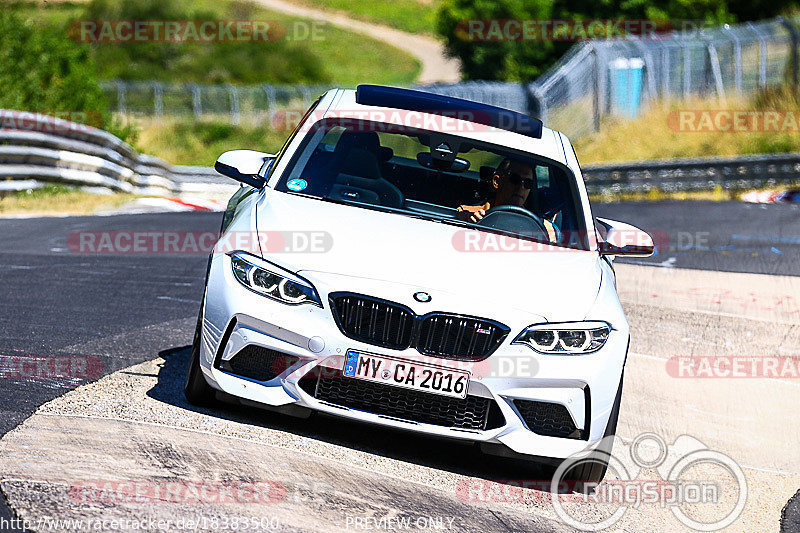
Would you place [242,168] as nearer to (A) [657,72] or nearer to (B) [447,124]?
(B) [447,124]

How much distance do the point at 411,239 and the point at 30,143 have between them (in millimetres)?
12003

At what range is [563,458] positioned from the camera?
5.20 metres

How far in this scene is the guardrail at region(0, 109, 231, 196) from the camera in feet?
50.9

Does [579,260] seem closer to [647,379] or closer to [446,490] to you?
[446,490]

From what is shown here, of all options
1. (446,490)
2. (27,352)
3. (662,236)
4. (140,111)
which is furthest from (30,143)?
(140,111)

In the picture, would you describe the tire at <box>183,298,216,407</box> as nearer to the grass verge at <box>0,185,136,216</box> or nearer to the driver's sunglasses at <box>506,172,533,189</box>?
the driver's sunglasses at <box>506,172,533,189</box>

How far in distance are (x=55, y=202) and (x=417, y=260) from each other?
39.3 ft

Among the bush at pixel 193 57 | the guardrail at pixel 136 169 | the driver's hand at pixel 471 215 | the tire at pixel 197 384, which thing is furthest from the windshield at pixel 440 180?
the bush at pixel 193 57

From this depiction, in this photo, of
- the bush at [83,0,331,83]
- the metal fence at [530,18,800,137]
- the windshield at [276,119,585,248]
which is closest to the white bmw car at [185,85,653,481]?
the windshield at [276,119,585,248]

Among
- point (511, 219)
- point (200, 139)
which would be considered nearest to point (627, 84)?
point (200, 139)

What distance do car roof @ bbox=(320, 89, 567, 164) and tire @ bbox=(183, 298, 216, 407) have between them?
170 cm

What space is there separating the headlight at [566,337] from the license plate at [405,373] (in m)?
0.33

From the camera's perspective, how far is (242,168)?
19.7 ft

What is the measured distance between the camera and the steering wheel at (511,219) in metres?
6.08
